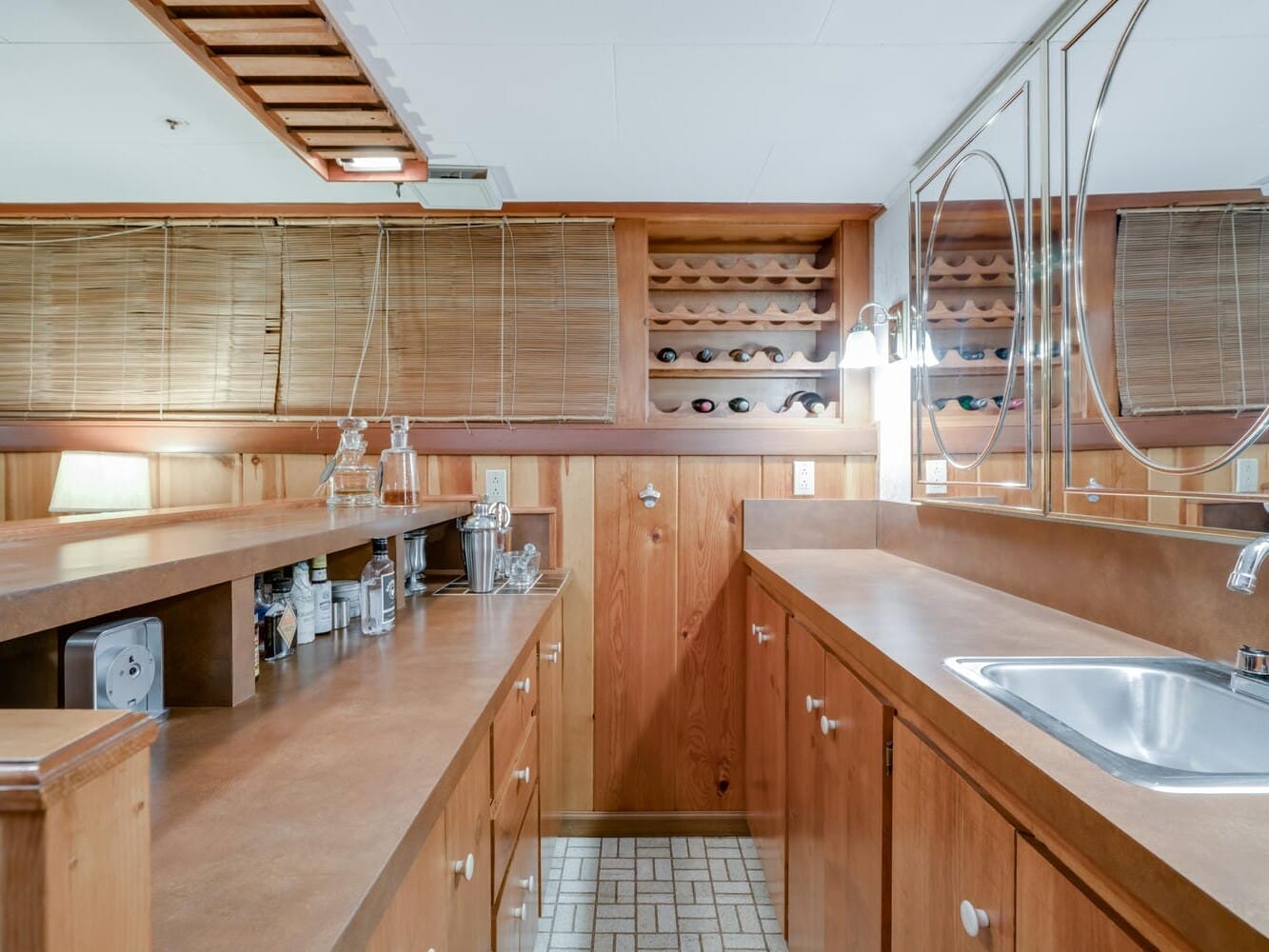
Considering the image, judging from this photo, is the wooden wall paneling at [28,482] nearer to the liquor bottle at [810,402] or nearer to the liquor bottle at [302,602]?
the liquor bottle at [302,602]

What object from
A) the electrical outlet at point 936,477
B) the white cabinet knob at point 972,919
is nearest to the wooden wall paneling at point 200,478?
the electrical outlet at point 936,477

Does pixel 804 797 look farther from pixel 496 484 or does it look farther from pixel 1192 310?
pixel 496 484

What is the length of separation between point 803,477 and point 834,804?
4.07 feet

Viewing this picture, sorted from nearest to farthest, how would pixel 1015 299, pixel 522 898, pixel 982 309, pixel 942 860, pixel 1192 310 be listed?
pixel 942 860 < pixel 1192 310 < pixel 522 898 < pixel 1015 299 < pixel 982 309

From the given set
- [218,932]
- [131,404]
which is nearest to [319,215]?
[131,404]

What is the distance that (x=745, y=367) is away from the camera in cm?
237

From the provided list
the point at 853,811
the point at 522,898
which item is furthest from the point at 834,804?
the point at 522,898

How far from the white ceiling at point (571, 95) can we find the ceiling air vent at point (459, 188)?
40 mm

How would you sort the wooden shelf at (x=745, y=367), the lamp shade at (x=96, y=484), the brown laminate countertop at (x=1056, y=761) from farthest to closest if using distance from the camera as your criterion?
1. the wooden shelf at (x=745, y=367)
2. the lamp shade at (x=96, y=484)
3. the brown laminate countertop at (x=1056, y=761)

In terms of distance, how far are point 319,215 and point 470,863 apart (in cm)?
220

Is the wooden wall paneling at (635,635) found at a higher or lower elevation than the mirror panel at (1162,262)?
lower

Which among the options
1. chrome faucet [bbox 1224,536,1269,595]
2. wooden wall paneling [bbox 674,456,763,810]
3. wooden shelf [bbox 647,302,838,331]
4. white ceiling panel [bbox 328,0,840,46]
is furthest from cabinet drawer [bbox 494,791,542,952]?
white ceiling panel [bbox 328,0,840,46]

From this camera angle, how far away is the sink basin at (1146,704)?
896 mm

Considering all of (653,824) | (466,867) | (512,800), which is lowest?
(653,824)
